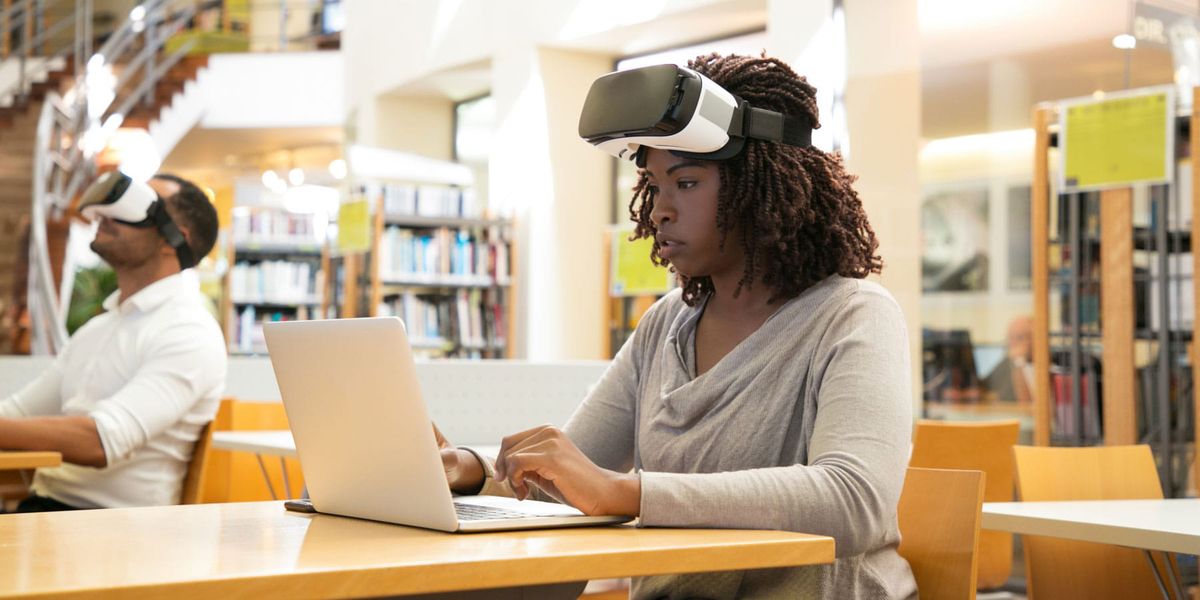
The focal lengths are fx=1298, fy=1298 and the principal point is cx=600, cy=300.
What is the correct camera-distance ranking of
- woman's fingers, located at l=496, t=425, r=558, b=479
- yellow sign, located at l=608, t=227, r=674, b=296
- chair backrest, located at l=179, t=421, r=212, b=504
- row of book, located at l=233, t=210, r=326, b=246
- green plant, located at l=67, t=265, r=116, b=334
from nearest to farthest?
woman's fingers, located at l=496, t=425, r=558, b=479
chair backrest, located at l=179, t=421, r=212, b=504
yellow sign, located at l=608, t=227, r=674, b=296
row of book, located at l=233, t=210, r=326, b=246
green plant, located at l=67, t=265, r=116, b=334

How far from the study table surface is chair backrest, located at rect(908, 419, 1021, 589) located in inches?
27.8

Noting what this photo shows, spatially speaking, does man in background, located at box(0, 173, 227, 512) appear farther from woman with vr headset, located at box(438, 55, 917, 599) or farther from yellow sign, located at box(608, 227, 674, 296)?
yellow sign, located at box(608, 227, 674, 296)

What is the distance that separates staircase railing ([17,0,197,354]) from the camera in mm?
7594

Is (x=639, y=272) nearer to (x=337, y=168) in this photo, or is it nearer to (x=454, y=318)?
(x=454, y=318)

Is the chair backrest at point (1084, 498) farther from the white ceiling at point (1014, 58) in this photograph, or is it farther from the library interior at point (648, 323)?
the white ceiling at point (1014, 58)

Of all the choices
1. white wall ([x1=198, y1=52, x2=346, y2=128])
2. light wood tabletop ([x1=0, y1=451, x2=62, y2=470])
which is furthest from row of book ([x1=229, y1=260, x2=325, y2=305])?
light wood tabletop ([x1=0, y1=451, x2=62, y2=470])

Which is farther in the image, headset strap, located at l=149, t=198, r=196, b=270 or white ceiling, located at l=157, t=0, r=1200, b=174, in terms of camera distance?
white ceiling, located at l=157, t=0, r=1200, b=174

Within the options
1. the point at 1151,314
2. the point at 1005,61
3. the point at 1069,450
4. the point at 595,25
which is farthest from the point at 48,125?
the point at 1069,450

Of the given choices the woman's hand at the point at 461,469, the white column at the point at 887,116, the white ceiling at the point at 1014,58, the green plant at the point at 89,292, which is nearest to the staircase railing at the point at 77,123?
the green plant at the point at 89,292

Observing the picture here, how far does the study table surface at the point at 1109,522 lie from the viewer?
1750 millimetres

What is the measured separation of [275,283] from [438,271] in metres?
2.39

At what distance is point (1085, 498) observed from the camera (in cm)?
252

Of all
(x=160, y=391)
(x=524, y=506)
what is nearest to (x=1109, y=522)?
(x=524, y=506)

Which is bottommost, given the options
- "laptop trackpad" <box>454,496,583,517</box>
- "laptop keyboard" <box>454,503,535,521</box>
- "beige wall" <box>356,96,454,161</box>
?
"laptop trackpad" <box>454,496,583,517</box>
